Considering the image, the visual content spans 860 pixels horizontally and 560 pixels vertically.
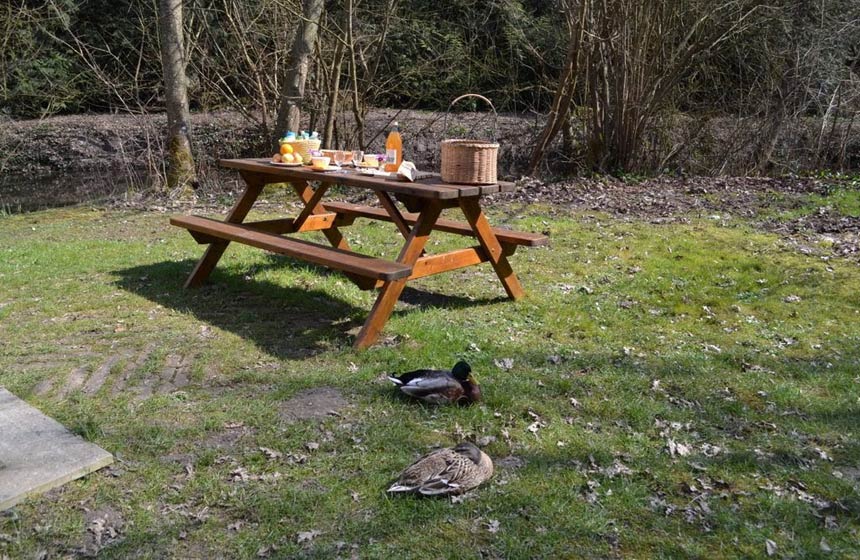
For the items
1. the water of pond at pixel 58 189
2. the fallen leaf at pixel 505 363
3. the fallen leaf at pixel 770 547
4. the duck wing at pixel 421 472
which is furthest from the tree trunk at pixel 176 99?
the fallen leaf at pixel 770 547

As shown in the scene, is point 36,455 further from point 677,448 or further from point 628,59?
point 628,59

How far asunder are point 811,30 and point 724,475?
1094 cm

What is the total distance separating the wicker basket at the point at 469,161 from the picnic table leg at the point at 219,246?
6.38ft


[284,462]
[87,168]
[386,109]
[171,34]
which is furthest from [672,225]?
[87,168]

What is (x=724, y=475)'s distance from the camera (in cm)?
349

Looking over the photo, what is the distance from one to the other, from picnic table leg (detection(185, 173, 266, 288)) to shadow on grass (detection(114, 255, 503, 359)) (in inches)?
3.6

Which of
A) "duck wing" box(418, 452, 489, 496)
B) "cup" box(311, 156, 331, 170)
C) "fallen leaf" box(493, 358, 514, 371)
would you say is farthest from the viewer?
"cup" box(311, 156, 331, 170)

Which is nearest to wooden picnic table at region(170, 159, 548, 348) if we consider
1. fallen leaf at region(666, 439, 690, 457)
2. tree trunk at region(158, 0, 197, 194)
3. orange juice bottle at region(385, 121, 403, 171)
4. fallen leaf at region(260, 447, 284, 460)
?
orange juice bottle at region(385, 121, 403, 171)

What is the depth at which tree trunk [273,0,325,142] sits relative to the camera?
10.9 meters

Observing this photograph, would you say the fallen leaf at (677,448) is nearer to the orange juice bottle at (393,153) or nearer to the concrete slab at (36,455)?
the concrete slab at (36,455)

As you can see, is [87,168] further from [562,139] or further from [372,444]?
[372,444]

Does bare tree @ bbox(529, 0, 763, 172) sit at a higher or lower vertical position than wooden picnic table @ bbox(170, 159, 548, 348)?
higher

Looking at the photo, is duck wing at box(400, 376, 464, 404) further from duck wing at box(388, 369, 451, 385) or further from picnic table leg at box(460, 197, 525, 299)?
picnic table leg at box(460, 197, 525, 299)

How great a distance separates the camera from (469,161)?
17.6 feet
